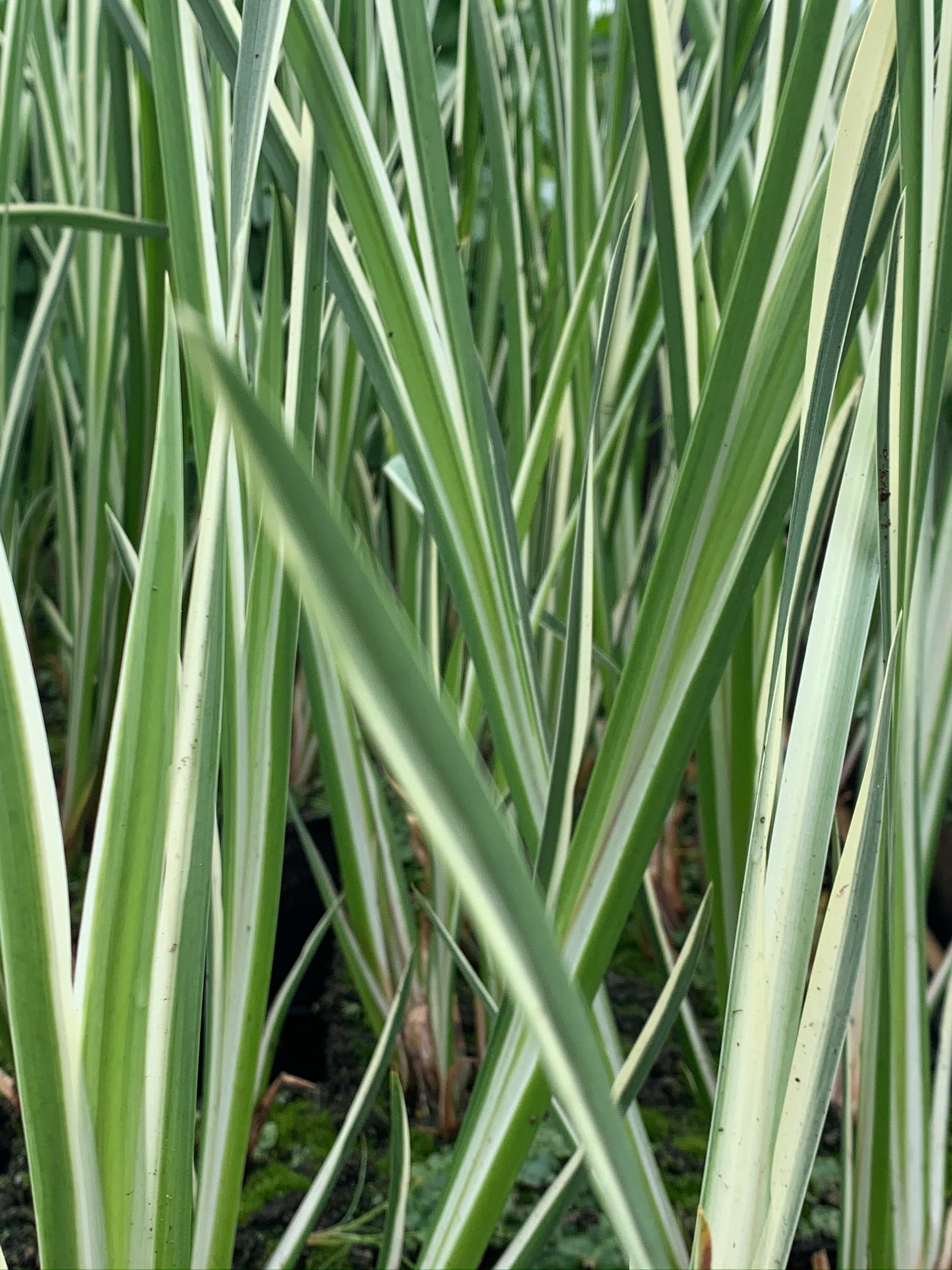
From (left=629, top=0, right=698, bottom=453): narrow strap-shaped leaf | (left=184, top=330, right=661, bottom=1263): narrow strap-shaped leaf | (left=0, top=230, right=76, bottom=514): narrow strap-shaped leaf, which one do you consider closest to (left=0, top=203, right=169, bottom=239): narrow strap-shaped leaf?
(left=0, top=230, right=76, bottom=514): narrow strap-shaped leaf

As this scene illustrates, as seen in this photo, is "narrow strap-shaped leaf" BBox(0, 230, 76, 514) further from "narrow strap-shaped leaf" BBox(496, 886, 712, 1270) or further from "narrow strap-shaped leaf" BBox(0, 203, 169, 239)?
"narrow strap-shaped leaf" BBox(496, 886, 712, 1270)

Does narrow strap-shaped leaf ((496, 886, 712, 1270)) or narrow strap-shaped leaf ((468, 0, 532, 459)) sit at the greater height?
narrow strap-shaped leaf ((468, 0, 532, 459))

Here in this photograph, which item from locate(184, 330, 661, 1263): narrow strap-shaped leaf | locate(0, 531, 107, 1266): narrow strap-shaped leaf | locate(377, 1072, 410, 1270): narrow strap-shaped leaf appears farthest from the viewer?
locate(377, 1072, 410, 1270): narrow strap-shaped leaf

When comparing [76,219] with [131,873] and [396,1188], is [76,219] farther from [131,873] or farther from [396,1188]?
[396,1188]

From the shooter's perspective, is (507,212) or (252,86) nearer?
(252,86)

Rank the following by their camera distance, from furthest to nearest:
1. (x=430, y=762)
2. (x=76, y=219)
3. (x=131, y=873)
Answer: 1. (x=76, y=219)
2. (x=131, y=873)
3. (x=430, y=762)

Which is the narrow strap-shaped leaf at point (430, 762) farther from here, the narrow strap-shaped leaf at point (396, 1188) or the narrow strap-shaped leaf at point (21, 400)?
the narrow strap-shaped leaf at point (21, 400)

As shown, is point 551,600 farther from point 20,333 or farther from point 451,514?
point 20,333

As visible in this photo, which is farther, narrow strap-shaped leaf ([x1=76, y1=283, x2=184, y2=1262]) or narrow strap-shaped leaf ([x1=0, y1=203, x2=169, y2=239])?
narrow strap-shaped leaf ([x1=0, y1=203, x2=169, y2=239])

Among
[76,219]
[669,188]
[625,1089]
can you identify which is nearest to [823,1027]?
[625,1089]

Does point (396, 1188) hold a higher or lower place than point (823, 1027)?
lower

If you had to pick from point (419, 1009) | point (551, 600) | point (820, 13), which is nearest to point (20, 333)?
point (551, 600)

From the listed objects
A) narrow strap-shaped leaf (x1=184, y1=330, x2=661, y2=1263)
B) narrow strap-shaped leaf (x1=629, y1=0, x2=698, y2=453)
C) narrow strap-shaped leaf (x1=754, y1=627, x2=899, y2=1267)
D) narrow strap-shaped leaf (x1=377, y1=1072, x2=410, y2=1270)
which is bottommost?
narrow strap-shaped leaf (x1=377, y1=1072, x2=410, y2=1270)

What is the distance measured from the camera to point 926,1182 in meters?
0.29
